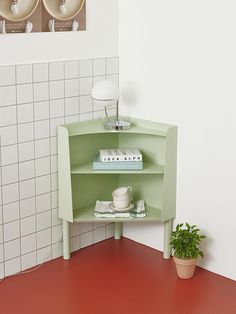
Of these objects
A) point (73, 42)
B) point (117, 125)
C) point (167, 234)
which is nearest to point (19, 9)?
point (73, 42)

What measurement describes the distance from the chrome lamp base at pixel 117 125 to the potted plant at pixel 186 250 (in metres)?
0.73

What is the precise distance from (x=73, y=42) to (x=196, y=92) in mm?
813

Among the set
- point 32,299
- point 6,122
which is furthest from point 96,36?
point 32,299

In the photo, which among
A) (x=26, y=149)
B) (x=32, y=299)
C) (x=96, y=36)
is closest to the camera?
(x=32, y=299)

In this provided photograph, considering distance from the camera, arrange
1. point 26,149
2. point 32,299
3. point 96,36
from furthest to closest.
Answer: point 96,36, point 26,149, point 32,299

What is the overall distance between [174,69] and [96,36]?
56 cm

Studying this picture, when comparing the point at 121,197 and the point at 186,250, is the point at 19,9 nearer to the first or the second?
the point at 121,197

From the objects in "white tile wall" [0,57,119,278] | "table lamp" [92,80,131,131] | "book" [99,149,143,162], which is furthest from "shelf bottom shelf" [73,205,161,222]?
"table lamp" [92,80,131,131]

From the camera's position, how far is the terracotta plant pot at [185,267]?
11.6 ft

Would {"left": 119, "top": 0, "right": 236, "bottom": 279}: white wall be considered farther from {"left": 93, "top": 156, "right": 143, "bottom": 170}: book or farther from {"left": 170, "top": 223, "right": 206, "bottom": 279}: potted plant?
{"left": 93, "top": 156, "right": 143, "bottom": 170}: book

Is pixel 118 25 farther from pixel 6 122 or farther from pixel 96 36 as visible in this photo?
pixel 6 122

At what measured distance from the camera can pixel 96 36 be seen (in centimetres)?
387

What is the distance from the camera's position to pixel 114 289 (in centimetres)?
347

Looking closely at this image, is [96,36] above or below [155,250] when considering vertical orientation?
above
